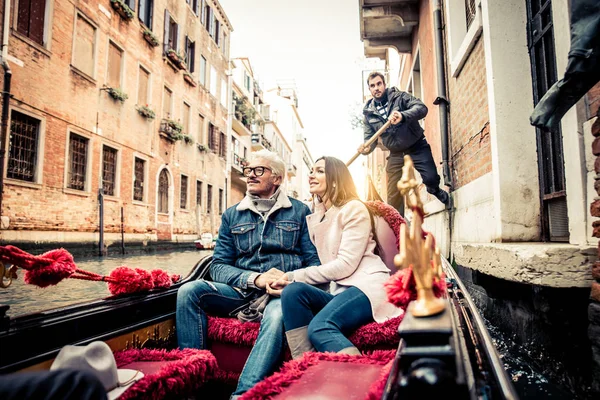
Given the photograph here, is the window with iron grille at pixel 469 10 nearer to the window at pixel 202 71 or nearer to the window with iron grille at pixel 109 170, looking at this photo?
the window with iron grille at pixel 109 170

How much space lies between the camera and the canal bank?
1895 millimetres

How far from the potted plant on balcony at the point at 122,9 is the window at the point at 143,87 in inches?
58.7

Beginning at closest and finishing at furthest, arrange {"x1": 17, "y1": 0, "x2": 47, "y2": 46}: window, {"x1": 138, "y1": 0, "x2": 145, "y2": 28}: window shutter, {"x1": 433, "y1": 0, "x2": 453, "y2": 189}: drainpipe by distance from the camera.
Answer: {"x1": 433, "y1": 0, "x2": 453, "y2": 189}: drainpipe → {"x1": 17, "y1": 0, "x2": 47, "y2": 46}: window → {"x1": 138, "y1": 0, "x2": 145, "y2": 28}: window shutter

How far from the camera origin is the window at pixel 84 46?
9.40 meters

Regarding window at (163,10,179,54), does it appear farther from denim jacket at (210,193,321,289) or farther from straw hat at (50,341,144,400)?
straw hat at (50,341,144,400)

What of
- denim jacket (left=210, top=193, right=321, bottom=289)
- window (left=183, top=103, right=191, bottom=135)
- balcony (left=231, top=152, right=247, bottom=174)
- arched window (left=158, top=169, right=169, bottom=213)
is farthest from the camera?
balcony (left=231, top=152, right=247, bottom=174)

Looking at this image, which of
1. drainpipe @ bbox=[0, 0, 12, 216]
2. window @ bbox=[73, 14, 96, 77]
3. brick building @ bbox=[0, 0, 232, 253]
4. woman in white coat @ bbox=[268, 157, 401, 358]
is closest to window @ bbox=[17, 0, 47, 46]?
brick building @ bbox=[0, 0, 232, 253]

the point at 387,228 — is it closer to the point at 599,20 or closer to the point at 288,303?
the point at 288,303

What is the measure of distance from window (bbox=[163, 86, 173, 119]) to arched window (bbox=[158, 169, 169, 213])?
6.55ft

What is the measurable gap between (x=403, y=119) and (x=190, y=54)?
47.8 ft

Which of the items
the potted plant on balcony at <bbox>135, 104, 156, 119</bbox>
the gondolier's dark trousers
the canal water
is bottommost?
the canal water

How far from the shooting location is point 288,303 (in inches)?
69.6

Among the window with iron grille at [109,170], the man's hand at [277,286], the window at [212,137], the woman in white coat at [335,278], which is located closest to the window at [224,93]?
the window at [212,137]

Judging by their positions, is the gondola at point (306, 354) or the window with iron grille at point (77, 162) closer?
the gondola at point (306, 354)
